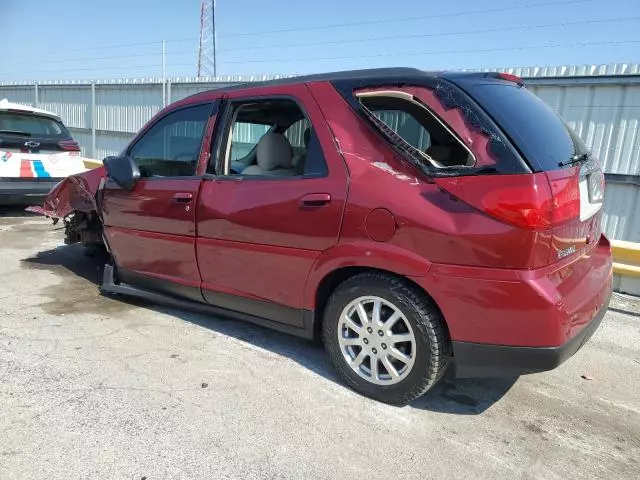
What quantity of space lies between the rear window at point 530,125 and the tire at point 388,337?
2.93 ft

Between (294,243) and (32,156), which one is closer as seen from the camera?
(294,243)

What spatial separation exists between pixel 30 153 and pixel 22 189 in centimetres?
56

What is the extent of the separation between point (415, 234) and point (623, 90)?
5646 mm

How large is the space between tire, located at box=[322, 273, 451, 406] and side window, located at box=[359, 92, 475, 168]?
27.7 inches

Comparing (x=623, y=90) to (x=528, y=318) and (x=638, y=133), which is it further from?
(x=528, y=318)

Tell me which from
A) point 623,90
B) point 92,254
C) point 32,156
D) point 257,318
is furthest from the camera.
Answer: point 32,156

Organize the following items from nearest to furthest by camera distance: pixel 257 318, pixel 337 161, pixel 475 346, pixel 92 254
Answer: pixel 475 346 < pixel 337 161 < pixel 257 318 < pixel 92 254

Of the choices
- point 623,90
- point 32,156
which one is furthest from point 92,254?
point 623,90

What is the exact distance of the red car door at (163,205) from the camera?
11.8ft

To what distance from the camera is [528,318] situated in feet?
7.67

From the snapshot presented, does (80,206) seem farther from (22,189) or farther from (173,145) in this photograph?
(22,189)

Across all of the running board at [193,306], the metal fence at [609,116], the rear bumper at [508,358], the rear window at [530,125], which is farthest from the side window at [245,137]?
the metal fence at [609,116]

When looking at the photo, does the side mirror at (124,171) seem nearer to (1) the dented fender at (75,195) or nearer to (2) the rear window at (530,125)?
(1) the dented fender at (75,195)

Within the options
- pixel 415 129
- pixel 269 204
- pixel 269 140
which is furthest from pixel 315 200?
pixel 269 140
